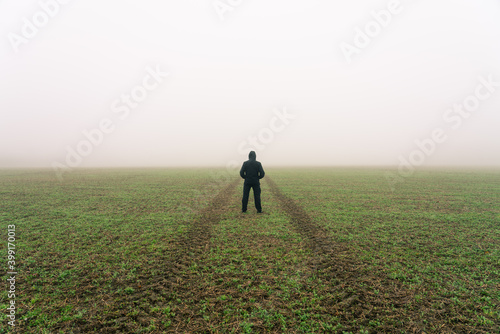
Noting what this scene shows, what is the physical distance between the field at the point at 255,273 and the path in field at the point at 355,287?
28mm

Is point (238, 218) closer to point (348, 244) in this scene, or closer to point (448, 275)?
point (348, 244)

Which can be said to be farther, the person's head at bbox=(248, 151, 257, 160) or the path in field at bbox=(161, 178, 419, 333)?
the person's head at bbox=(248, 151, 257, 160)

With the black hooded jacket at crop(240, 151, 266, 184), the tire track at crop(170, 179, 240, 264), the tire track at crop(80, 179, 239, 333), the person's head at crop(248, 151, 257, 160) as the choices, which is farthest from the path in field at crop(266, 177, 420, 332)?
the person's head at crop(248, 151, 257, 160)

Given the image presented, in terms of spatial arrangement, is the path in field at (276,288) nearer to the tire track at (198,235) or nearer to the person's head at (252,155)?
the tire track at (198,235)

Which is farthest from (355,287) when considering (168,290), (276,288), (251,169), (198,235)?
(251,169)

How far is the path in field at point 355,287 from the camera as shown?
4.32 m

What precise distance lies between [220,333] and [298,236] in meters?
5.20

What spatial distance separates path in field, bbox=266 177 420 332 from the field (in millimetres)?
28

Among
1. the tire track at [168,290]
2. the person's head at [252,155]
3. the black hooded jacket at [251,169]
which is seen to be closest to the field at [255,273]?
the tire track at [168,290]

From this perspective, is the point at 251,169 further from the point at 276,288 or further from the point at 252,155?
the point at 276,288

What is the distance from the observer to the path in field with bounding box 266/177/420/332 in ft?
14.2

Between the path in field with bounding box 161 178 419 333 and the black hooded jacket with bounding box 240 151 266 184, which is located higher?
the black hooded jacket with bounding box 240 151 266 184

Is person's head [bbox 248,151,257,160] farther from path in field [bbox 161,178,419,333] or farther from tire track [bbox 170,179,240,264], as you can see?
path in field [bbox 161,178,419,333]

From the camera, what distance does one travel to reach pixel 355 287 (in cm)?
514
